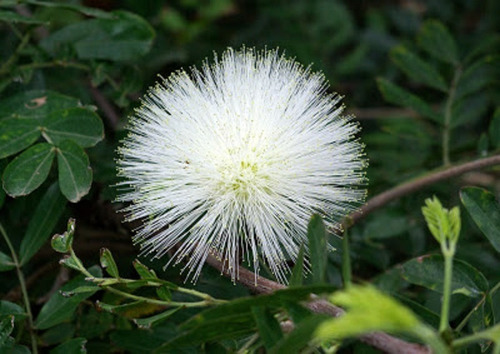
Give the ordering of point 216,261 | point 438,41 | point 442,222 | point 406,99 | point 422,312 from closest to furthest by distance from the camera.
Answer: point 442,222
point 422,312
point 216,261
point 406,99
point 438,41

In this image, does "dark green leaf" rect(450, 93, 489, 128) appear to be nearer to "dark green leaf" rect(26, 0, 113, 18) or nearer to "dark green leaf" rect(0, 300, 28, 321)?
"dark green leaf" rect(26, 0, 113, 18)

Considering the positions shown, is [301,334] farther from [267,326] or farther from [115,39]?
[115,39]

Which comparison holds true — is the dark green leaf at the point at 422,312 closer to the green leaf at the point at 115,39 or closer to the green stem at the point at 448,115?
the green stem at the point at 448,115

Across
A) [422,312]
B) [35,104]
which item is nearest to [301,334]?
[422,312]

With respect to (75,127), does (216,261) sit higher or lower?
lower

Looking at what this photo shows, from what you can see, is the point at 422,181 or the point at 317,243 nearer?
the point at 317,243

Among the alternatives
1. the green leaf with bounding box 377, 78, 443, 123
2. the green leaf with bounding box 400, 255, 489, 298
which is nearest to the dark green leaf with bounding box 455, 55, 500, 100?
the green leaf with bounding box 377, 78, 443, 123

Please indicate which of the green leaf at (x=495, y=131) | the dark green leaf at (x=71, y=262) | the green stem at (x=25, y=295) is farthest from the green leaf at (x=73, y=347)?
the green leaf at (x=495, y=131)
